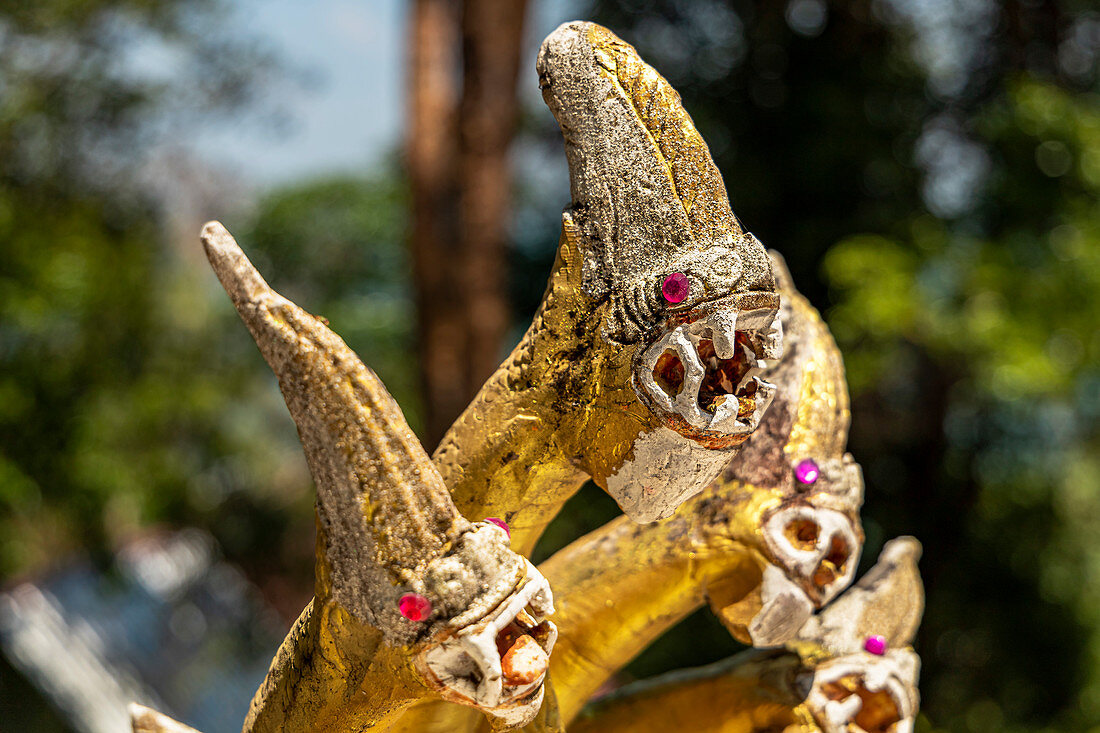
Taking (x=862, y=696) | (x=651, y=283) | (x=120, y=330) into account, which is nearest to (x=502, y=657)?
(x=651, y=283)

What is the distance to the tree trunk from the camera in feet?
9.83

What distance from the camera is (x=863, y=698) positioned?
1.14m

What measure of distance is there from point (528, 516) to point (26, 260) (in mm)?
3250

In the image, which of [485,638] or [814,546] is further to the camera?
[814,546]

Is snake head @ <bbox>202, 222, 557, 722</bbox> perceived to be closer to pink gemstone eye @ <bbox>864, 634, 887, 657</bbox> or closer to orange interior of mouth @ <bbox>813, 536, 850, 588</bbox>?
orange interior of mouth @ <bbox>813, 536, 850, 588</bbox>

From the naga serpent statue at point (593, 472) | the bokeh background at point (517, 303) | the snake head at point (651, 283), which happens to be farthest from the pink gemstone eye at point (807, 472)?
the bokeh background at point (517, 303)

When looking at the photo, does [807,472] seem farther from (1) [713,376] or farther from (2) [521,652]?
(2) [521,652]

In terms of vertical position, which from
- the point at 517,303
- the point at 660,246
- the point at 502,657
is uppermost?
the point at 660,246

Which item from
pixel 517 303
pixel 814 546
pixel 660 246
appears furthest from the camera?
pixel 517 303

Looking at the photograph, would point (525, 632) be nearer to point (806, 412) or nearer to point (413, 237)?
point (806, 412)

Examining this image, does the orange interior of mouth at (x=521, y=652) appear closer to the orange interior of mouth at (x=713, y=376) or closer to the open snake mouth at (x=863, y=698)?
the orange interior of mouth at (x=713, y=376)

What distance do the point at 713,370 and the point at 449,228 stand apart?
A: 7.37 ft

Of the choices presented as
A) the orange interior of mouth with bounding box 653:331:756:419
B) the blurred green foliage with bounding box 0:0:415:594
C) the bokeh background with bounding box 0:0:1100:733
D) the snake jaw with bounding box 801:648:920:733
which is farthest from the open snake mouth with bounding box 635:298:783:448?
the blurred green foliage with bounding box 0:0:415:594

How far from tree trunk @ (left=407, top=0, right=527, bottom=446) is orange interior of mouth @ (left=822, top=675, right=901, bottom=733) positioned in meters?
2.00
